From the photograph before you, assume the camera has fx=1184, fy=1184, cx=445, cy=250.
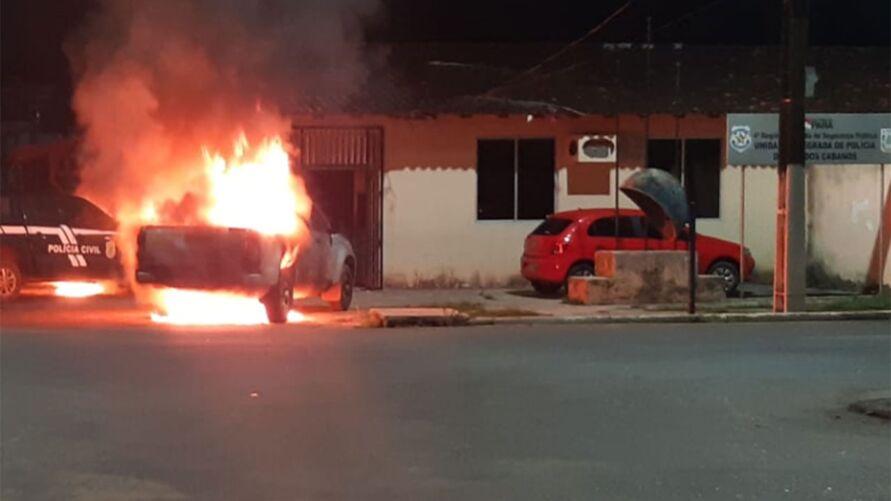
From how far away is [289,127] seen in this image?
66.9ft

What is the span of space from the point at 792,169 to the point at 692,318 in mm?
2537

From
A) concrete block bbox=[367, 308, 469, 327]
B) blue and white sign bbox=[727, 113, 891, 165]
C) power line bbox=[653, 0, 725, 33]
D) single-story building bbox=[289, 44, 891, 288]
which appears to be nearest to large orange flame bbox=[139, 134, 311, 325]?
concrete block bbox=[367, 308, 469, 327]

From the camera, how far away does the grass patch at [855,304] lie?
56.4ft

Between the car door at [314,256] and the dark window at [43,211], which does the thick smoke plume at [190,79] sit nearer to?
the dark window at [43,211]

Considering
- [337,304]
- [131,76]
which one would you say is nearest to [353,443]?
[337,304]

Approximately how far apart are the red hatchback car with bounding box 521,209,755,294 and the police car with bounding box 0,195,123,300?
6.70 metres

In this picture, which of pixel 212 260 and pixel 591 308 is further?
pixel 591 308

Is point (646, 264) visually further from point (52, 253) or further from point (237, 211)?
point (52, 253)

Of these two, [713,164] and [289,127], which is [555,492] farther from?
[713,164]

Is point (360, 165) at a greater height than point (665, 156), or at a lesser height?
lesser

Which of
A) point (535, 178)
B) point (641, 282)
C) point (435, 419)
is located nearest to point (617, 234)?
point (641, 282)

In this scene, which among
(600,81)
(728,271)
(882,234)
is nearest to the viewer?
(882,234)

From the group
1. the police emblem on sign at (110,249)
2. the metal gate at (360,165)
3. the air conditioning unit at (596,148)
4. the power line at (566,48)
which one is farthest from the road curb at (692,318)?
the power line at (566,48)

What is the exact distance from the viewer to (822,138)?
18781 millimetres
